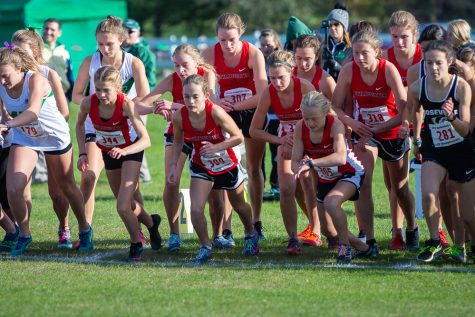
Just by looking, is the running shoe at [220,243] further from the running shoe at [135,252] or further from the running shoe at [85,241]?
the running shoe at [85,241]

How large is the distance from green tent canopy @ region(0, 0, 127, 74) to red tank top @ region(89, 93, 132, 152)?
14376mm

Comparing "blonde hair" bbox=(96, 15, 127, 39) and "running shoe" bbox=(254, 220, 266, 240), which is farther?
"running shoe" bbox=(254, 220, 266, 240)

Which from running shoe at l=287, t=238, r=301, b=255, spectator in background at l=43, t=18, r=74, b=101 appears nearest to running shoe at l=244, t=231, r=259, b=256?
running shoe at l=287, t=238, r=301, b=255

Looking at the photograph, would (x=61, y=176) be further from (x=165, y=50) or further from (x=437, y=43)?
(x=165, y=50)

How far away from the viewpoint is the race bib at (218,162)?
29.0 feet

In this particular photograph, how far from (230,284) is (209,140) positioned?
161 centimetres

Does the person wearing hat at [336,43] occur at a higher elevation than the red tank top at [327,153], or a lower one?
higher

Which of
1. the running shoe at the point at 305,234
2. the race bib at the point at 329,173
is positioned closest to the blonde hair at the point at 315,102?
the race bib at the point at 329,173

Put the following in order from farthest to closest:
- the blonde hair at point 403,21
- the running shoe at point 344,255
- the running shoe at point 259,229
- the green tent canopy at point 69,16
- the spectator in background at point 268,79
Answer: the green tent canopy at point 69,16
the spectator in background at point 268,79
the running shoe at point 259,229
the blonde hair at point 403,21
the running shoe at point 344,255

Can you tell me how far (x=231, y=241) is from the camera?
9.79 meters

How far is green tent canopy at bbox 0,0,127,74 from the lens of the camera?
907 inches

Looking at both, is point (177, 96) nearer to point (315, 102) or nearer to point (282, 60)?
point (282, 60)

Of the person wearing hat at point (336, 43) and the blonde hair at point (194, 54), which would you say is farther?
the person wearing hat at point (336, 43)

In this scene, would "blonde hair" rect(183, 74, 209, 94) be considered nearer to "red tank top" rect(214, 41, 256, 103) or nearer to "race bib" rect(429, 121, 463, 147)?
"red tank top" rect(214, 41, 256, 103)
